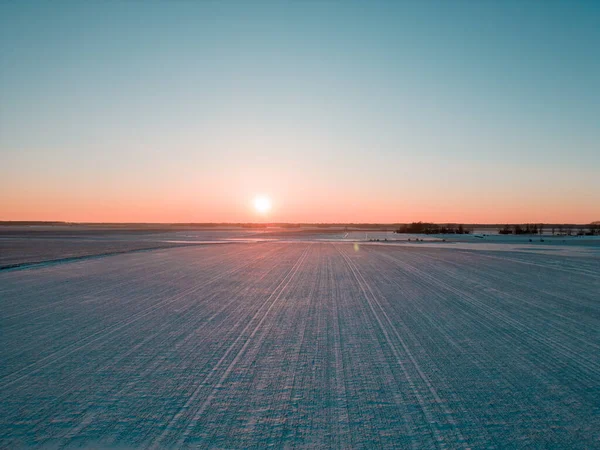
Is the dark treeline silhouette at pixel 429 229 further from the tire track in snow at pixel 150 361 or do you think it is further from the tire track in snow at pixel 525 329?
the tire track in snow at pixel 150 361

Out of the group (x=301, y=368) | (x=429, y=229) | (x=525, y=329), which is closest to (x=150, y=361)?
(x=301, y=368)

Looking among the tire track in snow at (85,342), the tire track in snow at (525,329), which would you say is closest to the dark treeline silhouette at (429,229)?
the tire track in snow at (525,329)

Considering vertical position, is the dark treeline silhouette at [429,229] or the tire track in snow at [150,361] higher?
the dark treeline silhouette at [429,229]

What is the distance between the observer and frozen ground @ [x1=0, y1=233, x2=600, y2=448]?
396cm

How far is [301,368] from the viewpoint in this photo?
18.6ft

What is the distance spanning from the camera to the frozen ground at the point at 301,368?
396 centimetres

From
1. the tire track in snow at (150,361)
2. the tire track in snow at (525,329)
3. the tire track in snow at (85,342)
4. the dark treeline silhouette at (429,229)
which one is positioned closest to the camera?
the tire track in snow at (150,361)

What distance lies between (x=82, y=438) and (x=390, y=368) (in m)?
3.50

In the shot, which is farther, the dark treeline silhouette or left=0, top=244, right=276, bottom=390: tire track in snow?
the dark treeline silhouette

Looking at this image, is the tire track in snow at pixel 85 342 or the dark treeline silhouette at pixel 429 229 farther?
the dark treeline silhouette at pixel 429 229

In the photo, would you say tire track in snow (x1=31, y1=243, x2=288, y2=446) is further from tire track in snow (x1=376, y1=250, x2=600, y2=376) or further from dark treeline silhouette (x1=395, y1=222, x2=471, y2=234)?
dark treeline silhouette (x1=395, y1=222, x2=471, y2=234)

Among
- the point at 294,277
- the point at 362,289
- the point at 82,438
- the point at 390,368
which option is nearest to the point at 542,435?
the point at 390,368

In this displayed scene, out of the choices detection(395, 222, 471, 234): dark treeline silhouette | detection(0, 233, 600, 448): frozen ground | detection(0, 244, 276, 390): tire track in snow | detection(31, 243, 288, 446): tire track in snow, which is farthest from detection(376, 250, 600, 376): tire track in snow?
detection(395, 222, 471, 234): dark treeline silhouette

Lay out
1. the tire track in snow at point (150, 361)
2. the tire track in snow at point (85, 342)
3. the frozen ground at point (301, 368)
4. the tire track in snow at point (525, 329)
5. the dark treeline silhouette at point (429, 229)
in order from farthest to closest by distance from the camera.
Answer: the dark treeline silhouette at point (429, 229), the tire track in snow at point (525, 329), the tire track in snow at point (85, 342), the tire track in snow at point (150, 361), the frozen ground at point (301, 368)
